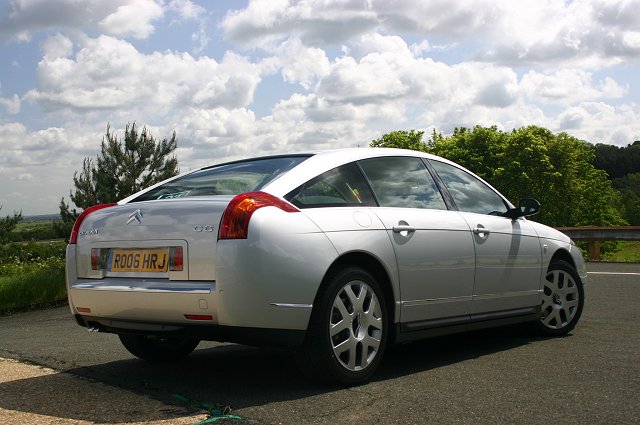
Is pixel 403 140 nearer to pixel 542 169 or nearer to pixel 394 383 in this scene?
pixel 542 169

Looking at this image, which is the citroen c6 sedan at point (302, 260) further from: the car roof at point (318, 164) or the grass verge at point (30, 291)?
the grass verge at point (30, 291)

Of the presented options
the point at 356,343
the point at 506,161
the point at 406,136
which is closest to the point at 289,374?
the point at 356,343

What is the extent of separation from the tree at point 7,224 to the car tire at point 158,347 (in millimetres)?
63591

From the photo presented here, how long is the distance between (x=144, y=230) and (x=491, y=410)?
2.35 metres

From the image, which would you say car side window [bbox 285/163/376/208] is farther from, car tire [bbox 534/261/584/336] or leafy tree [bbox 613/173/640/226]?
leafy tree [bbox 613/173/640/226]

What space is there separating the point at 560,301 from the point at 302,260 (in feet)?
11.0

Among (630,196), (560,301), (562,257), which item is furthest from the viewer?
(630,196)

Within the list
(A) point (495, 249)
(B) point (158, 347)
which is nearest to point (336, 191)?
(A) point (495, 249)

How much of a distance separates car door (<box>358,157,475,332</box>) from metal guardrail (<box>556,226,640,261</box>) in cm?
1205

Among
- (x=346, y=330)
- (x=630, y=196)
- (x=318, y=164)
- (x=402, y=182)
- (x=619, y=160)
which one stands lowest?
(x=630, y=196)

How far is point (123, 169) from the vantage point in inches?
1574

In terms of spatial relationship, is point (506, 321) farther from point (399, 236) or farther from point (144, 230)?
point (144, 230)

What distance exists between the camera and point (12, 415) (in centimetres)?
425

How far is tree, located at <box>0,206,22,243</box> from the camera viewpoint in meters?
65.1
